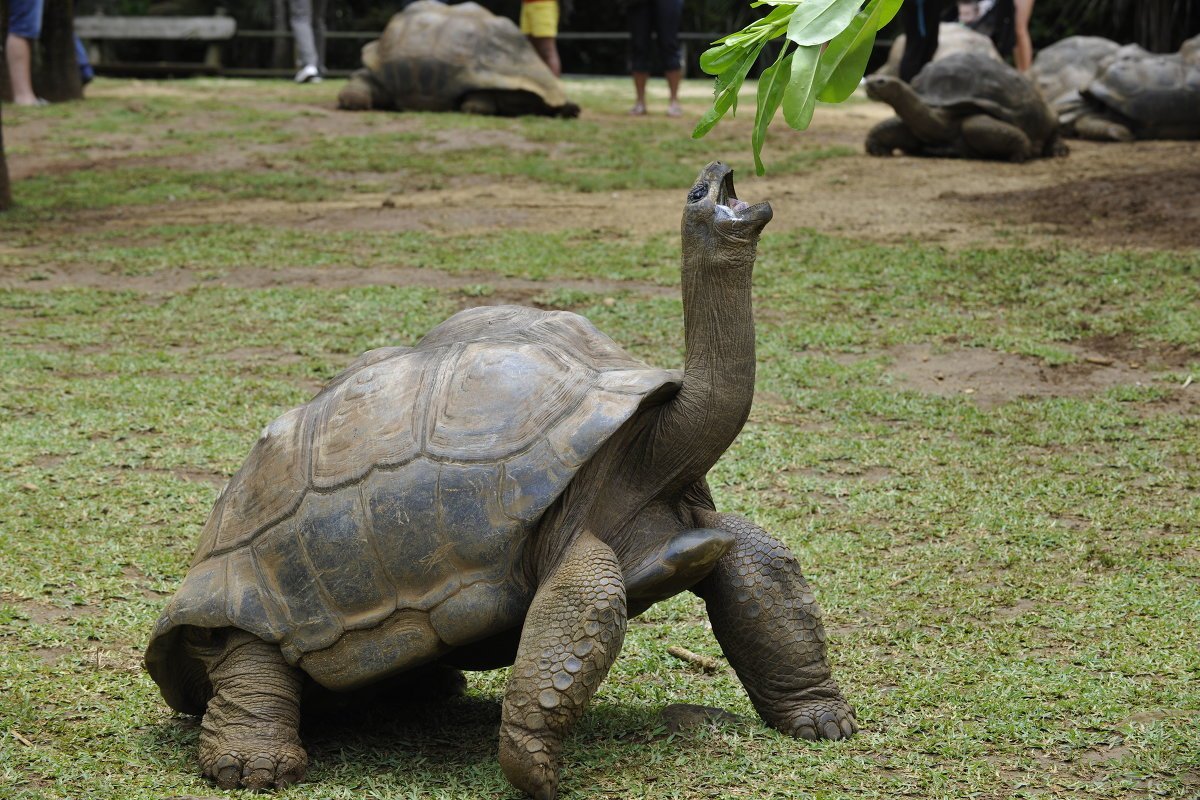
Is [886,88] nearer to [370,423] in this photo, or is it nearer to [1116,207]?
[1116,207]

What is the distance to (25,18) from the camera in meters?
12.0

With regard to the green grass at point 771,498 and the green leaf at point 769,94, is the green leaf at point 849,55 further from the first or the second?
the green grass at point 771,498

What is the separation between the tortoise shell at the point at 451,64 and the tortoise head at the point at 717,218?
391 inches

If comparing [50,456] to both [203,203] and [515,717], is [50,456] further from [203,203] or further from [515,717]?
[203,203]

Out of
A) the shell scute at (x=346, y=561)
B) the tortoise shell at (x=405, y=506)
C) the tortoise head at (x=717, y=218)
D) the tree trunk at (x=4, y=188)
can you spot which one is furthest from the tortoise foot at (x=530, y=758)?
the tree trunk at (x=4, y=188)

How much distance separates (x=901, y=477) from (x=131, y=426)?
2.51m

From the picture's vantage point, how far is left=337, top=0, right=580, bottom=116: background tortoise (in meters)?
12.4

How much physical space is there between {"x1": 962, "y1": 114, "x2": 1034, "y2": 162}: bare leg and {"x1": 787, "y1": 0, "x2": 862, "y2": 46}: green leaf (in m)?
8.69

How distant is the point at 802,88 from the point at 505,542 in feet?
3.81

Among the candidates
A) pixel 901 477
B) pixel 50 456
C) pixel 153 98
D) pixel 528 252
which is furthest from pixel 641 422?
pixel 153 98

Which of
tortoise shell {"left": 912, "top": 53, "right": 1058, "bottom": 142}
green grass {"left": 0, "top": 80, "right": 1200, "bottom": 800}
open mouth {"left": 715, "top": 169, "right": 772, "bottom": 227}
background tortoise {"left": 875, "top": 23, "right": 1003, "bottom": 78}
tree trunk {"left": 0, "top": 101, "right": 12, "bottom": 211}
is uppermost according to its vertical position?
background tortoise {"left": 875, "top": 23, "right": 1003, "bottom": 78}

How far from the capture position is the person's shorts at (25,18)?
466 inches

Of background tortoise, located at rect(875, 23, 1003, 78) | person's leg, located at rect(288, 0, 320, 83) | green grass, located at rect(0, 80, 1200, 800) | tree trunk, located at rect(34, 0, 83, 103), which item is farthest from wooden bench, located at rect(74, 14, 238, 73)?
green grass, located at rect(0, 80, 1200, 800)

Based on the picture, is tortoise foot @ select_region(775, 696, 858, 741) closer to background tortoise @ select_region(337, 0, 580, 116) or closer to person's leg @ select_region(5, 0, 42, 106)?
background tortoise @ select_region(337, 0, 580, 116)
